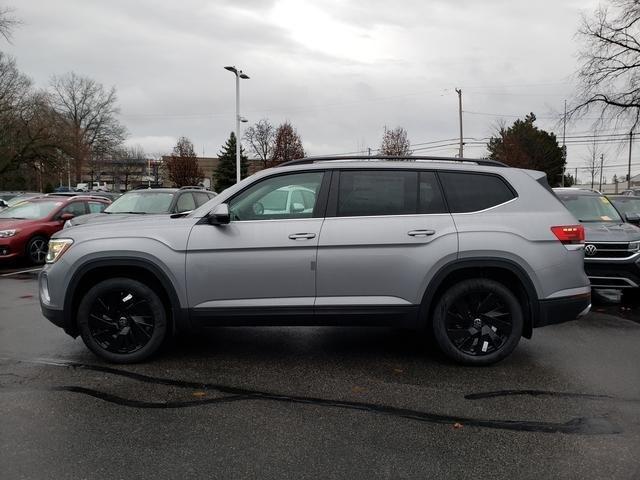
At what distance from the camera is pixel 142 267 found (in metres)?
4.67

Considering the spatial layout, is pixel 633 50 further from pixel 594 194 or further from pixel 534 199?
pixel 534 199

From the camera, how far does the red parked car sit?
11266mm

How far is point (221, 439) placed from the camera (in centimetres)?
342

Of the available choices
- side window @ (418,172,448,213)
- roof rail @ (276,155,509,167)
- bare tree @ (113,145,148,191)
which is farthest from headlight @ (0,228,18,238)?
bare tree @ (113,145,148,191)

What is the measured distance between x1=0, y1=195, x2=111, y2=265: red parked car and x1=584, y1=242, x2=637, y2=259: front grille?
35.4 ft

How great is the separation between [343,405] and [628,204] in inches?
497

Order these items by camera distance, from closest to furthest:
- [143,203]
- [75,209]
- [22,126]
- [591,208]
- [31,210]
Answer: [591,208]
[143,203]
[31,210]
[75,209]
[22,126]

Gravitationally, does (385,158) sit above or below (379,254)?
above

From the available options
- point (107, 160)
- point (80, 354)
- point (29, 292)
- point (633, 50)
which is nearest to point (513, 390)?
point (80, 354)

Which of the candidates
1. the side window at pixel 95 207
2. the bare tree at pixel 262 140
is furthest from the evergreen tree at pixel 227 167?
the side window at pixel 95 207

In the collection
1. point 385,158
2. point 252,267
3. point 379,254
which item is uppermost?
point 385,158

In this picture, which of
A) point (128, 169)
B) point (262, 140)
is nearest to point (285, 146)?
point (262, 140)

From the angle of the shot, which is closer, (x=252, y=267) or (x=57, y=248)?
(x=252, y=267)

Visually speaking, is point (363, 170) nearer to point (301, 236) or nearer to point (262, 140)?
point (301, 236)
